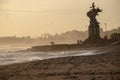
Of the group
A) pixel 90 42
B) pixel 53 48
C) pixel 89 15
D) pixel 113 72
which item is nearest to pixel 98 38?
pixel 90 42

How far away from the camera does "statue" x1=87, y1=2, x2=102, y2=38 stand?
60.1 meters

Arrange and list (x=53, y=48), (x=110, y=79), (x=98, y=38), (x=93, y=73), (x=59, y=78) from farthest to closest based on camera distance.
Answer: (x=53, y=48)
(x=98, y=38)
(x=93, y=73)
(x=59, y=78)
(x=110, y=79)

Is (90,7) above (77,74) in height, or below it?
above

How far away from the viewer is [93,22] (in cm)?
6088

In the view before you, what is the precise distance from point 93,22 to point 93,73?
161 ft

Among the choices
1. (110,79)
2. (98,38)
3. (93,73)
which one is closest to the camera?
(110,79)

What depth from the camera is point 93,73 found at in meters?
12.4

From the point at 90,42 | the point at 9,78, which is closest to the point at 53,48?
the point at 90,42

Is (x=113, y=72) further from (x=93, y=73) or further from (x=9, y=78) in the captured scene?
(x=9, y=78)

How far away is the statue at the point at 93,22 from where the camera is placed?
60088 mm

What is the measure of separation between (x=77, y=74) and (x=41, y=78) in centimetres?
177

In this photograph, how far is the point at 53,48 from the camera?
6669cm

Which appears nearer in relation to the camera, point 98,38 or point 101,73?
point 101,73

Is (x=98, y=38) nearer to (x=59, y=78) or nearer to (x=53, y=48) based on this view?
(x=53, y=48)
